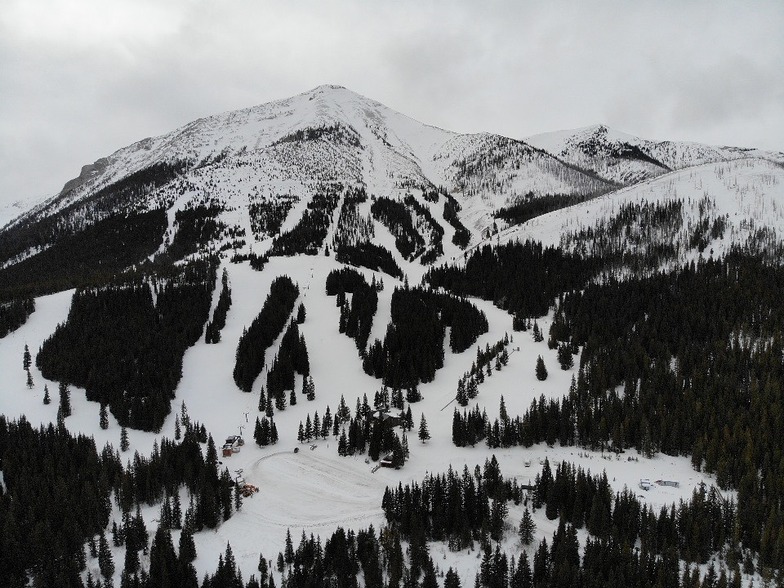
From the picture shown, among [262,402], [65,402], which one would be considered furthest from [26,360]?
[262,402]

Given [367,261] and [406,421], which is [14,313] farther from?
[367,261]

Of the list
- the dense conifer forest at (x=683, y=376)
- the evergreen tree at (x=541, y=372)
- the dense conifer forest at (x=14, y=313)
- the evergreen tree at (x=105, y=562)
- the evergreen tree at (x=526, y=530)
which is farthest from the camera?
the dense conifer forest at (x=14, y=313)

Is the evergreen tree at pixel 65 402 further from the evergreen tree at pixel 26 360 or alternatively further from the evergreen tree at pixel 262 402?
the evergreen tree at pixel 262 402

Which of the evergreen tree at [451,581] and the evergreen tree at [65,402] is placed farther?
the evergreen tree at [65,402]

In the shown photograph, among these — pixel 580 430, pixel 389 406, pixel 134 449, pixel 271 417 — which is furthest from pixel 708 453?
pixel 134 449

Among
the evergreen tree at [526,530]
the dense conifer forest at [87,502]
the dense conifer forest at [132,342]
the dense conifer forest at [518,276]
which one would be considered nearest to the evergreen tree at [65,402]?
the dense conifer forest at [132,342]

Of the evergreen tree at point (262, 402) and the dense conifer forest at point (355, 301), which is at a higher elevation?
the dense conifer forest at point (355, 301)
